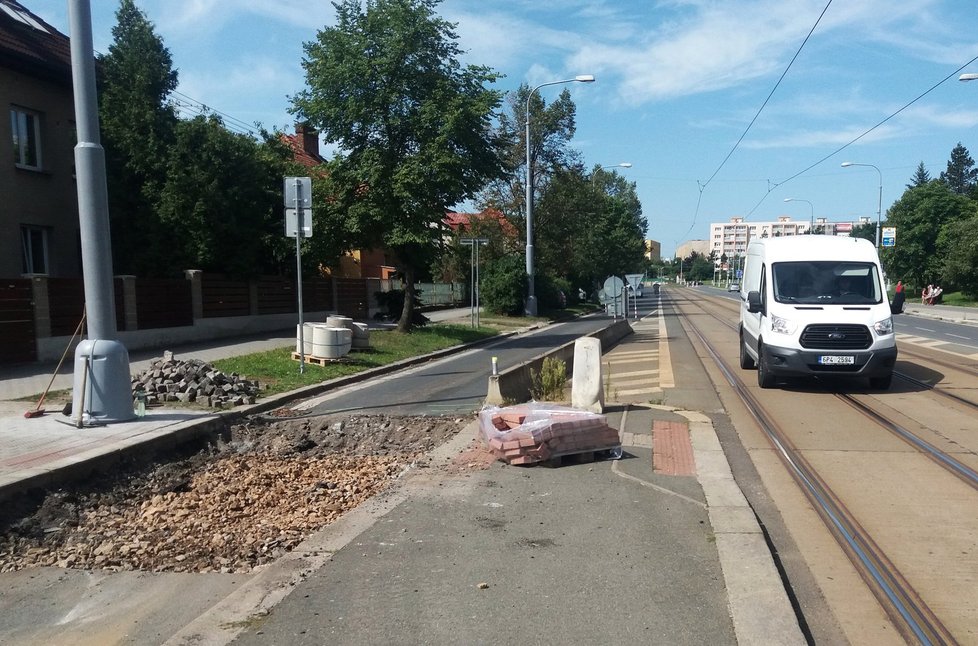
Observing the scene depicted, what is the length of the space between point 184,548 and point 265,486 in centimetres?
162

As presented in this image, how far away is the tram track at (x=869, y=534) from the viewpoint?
13.2 ft

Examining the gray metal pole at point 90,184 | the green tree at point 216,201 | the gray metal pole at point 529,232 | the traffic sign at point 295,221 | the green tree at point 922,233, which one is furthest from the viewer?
the green tree at point 922,233

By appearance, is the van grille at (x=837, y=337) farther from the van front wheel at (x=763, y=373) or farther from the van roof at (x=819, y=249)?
the van roof at (x=819, y=249)

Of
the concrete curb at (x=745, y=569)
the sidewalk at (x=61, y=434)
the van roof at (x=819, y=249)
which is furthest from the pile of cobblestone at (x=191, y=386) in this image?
the van roof at (x=819, y=249)

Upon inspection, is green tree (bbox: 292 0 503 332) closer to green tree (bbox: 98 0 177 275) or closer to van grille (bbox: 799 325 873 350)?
green tree (bbox: 98 0 177 275)

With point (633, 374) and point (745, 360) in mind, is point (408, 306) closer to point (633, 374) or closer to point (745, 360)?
point (633, 374)

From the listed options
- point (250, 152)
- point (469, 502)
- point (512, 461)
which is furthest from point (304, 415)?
point (250, 152)

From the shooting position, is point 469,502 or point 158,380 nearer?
point 469,502

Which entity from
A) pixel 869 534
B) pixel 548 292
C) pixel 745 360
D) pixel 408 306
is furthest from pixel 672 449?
pixel 548 292

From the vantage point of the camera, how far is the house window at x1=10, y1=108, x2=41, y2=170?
62.4ft

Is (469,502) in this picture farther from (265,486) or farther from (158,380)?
(158,380)

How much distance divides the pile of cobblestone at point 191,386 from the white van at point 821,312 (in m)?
8.31

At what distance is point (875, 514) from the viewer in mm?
5891

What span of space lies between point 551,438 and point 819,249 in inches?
321
